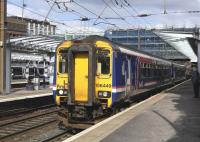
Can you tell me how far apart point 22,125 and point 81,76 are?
11.6ft

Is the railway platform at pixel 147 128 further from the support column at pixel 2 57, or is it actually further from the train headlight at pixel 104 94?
the support column at pixel 2 57

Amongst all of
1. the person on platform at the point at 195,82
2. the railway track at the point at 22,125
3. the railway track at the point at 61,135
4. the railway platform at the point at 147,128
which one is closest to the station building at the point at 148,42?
the person on platform at the point at 195,82

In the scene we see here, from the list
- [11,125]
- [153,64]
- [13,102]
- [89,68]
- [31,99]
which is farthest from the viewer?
[153,64]

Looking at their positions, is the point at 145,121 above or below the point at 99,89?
below

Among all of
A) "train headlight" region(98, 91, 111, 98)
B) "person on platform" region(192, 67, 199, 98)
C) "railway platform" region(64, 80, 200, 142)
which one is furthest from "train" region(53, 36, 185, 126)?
"person on platform" region(192, 67, 199, 98)

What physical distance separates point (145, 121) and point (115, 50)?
8.90 ft

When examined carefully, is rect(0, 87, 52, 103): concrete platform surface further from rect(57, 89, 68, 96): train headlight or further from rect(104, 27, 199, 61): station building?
rect(104, 27, 199, 61): station building

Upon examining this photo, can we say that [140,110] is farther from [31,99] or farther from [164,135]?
[31,99]

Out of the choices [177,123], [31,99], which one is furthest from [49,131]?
[31,99]

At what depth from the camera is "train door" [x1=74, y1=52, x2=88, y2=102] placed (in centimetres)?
1397

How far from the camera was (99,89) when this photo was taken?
Result: 1408 cm

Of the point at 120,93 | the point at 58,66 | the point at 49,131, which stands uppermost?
the point at 58,66

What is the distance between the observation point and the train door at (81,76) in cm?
1397

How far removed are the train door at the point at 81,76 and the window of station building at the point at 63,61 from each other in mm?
678
